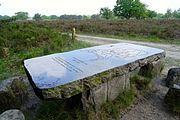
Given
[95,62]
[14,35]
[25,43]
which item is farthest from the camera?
[14,35]

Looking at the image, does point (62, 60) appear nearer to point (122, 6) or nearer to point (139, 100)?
point (139, 100)

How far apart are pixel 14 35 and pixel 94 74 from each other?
8569mm

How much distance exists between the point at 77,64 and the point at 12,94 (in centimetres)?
142

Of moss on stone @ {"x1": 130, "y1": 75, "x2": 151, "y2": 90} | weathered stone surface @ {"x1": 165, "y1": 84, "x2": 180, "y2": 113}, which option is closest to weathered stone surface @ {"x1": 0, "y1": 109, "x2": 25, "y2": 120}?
moss on stone @ {"x1": 130, "y1": 75, "x2": 151, "y2": 90}

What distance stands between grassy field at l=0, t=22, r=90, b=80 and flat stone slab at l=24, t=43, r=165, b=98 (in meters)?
2.56

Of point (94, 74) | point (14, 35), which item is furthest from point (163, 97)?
point (14, 35)

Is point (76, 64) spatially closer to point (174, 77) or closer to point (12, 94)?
point (12, 94)

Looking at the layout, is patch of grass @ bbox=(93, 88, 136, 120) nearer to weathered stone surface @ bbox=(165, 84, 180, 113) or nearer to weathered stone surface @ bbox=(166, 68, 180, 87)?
weathered stone surface @ bbox=(165, 84, 180, 113)

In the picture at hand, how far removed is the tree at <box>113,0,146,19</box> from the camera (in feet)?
146

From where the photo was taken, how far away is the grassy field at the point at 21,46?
7828mm

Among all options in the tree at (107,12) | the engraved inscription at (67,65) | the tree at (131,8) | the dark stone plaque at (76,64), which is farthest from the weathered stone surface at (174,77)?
the tree at (107,12)

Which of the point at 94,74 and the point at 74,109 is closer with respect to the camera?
the point at 94,74

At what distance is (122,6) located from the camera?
45.8m

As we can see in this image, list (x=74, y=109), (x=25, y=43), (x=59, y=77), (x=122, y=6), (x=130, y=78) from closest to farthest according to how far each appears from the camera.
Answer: (x=59, y=77) < (x=74, y=109) < (x=130, y=78) < (x=25, y=43) < (x=122, y=6)
